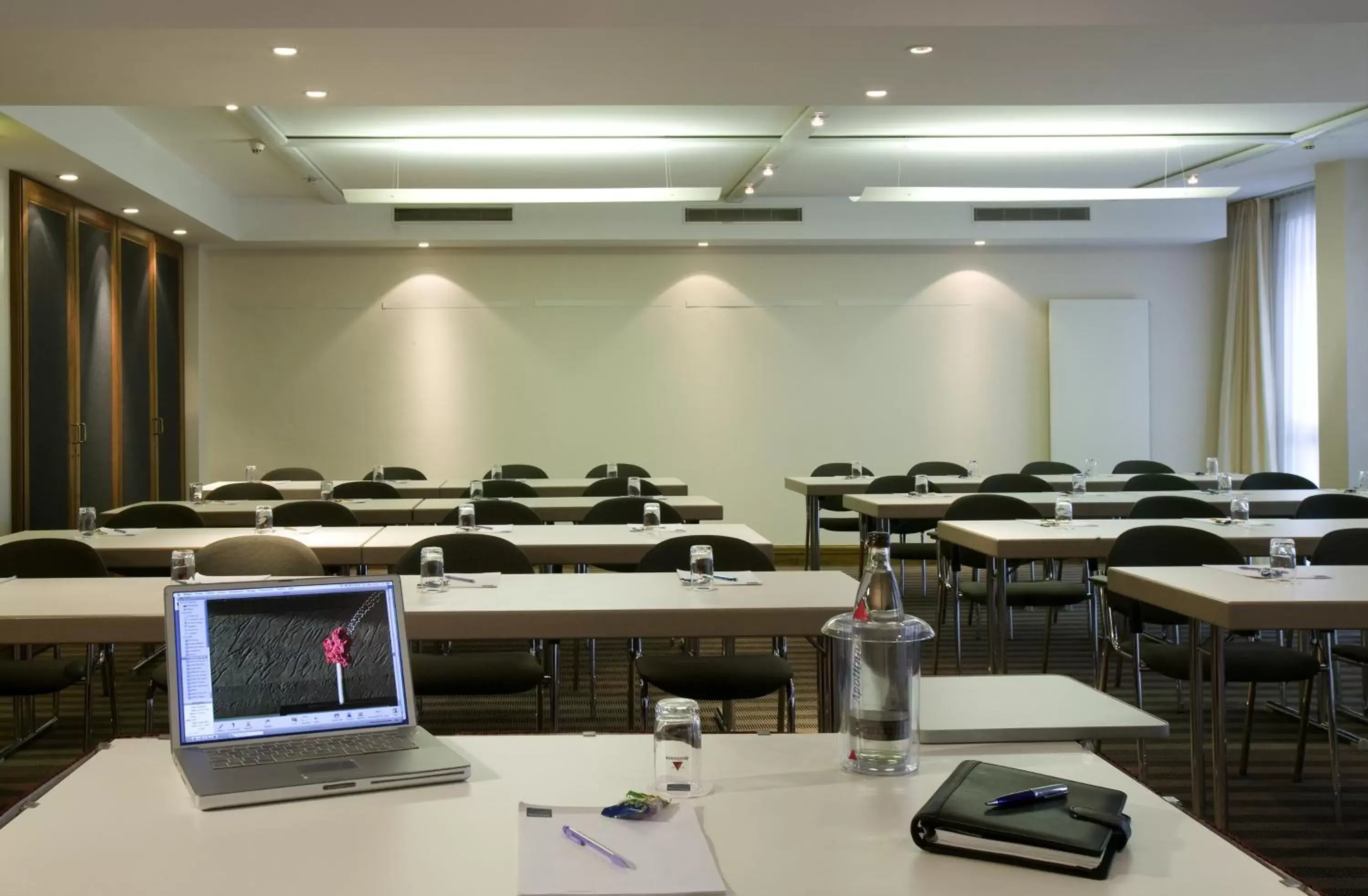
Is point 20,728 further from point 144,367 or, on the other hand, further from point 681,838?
point 144,367

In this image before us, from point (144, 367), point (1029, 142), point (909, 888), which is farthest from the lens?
point (144, 367)

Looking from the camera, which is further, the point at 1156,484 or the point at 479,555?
the point at 1156,484

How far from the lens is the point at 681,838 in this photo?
1.51m

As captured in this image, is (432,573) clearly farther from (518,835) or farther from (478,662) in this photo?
(518,835)

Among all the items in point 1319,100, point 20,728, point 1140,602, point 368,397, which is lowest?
point 20,728

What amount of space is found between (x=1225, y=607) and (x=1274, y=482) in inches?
197

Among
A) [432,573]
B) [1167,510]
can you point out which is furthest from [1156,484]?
[432,573]

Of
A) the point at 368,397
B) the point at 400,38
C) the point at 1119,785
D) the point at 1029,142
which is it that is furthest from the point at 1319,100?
the point at 368,397

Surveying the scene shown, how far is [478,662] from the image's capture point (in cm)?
405

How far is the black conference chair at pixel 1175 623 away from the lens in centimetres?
393

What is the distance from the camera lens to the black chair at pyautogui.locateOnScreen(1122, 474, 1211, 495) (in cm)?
747

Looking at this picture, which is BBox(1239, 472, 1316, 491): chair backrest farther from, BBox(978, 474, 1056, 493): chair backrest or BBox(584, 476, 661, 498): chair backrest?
BBox(584, 476, 661, 498): chair backrest

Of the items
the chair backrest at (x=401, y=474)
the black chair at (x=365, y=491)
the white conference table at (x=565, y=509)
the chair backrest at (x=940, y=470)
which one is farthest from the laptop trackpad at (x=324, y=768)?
the chair backrest at (x=940, y=470)

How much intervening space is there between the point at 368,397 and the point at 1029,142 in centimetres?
602
